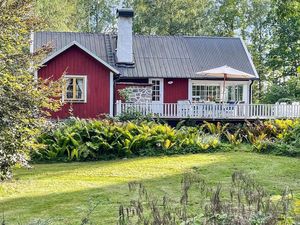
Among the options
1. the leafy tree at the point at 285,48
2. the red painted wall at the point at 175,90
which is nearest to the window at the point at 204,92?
the red painted wall at the point at 175,90

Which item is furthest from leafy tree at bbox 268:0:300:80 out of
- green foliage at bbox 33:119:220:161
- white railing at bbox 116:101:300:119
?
green foliage at bbox 33:119:220:161

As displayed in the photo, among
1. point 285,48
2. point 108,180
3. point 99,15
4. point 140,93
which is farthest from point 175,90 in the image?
point 99,15

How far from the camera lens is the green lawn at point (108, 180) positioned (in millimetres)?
6020

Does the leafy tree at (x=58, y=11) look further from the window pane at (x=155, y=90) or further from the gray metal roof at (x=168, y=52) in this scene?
the window pane at (x=155, y=90)

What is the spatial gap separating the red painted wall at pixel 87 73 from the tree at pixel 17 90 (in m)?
10.1

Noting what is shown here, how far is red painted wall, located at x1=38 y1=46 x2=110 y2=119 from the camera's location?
1777 centimetres

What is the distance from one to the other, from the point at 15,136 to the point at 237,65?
15.5 metres

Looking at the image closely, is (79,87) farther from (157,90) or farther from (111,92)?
(157,90)

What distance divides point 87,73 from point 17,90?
435 inches

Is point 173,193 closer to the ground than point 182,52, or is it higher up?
closer to the ground

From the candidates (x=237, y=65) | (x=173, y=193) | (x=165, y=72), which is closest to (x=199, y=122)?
(x=165, y=72)

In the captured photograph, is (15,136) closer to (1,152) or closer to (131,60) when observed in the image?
(1,152)

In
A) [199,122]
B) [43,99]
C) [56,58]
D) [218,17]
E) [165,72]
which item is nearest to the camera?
[43,99]

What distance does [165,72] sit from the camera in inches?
779
